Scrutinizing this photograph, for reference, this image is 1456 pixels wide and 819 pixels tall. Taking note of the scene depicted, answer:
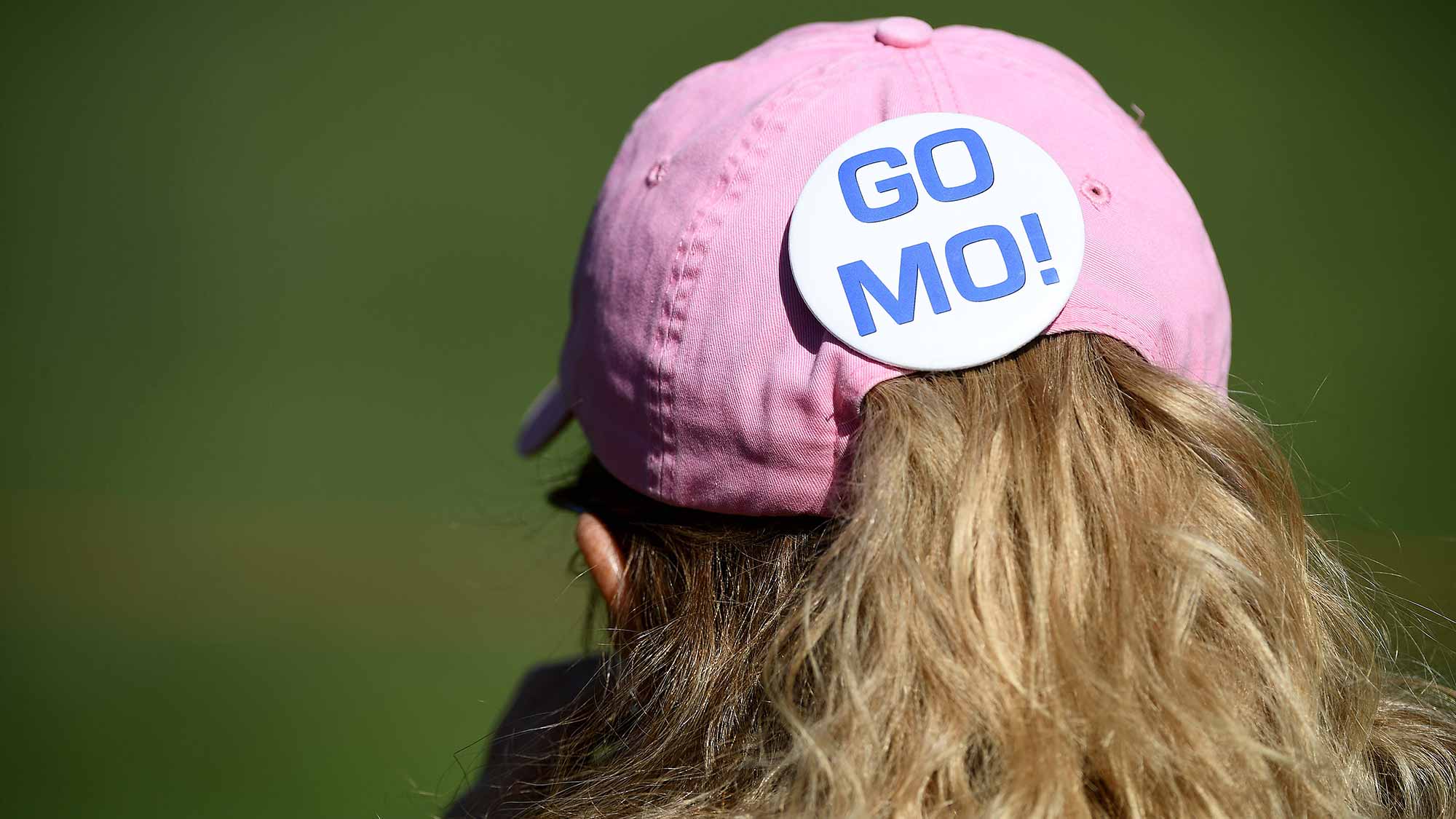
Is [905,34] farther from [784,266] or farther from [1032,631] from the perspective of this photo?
[1032,631]

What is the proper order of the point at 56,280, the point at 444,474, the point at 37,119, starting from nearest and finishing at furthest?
the point at 444,474
the point at 56,280
the point at 37,119

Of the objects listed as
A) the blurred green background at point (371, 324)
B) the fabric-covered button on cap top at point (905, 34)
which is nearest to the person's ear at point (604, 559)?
the fabric-covered button on cap top at point (905, 34)

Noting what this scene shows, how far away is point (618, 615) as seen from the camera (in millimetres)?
837

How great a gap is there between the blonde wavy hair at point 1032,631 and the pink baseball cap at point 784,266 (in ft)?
0.10

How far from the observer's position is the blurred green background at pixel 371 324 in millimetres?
2400

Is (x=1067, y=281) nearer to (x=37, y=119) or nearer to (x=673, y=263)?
(x=673, y=263)

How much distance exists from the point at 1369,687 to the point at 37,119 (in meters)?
4.32

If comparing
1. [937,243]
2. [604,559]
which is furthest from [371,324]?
[937,243]

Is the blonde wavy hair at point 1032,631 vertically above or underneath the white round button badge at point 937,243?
underneath

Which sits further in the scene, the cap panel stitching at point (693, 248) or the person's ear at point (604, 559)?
the person's ear at point (604, 559)

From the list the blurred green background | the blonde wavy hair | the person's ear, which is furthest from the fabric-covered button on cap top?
the blurred green background

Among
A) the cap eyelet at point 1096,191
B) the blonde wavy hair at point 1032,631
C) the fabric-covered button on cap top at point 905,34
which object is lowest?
the blonde wavy hair at point 1032,631

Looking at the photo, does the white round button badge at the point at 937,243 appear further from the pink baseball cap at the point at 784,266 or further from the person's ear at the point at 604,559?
the person's ear at the point at 604,559

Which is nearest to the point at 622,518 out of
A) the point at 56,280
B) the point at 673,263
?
the point at 673,263
